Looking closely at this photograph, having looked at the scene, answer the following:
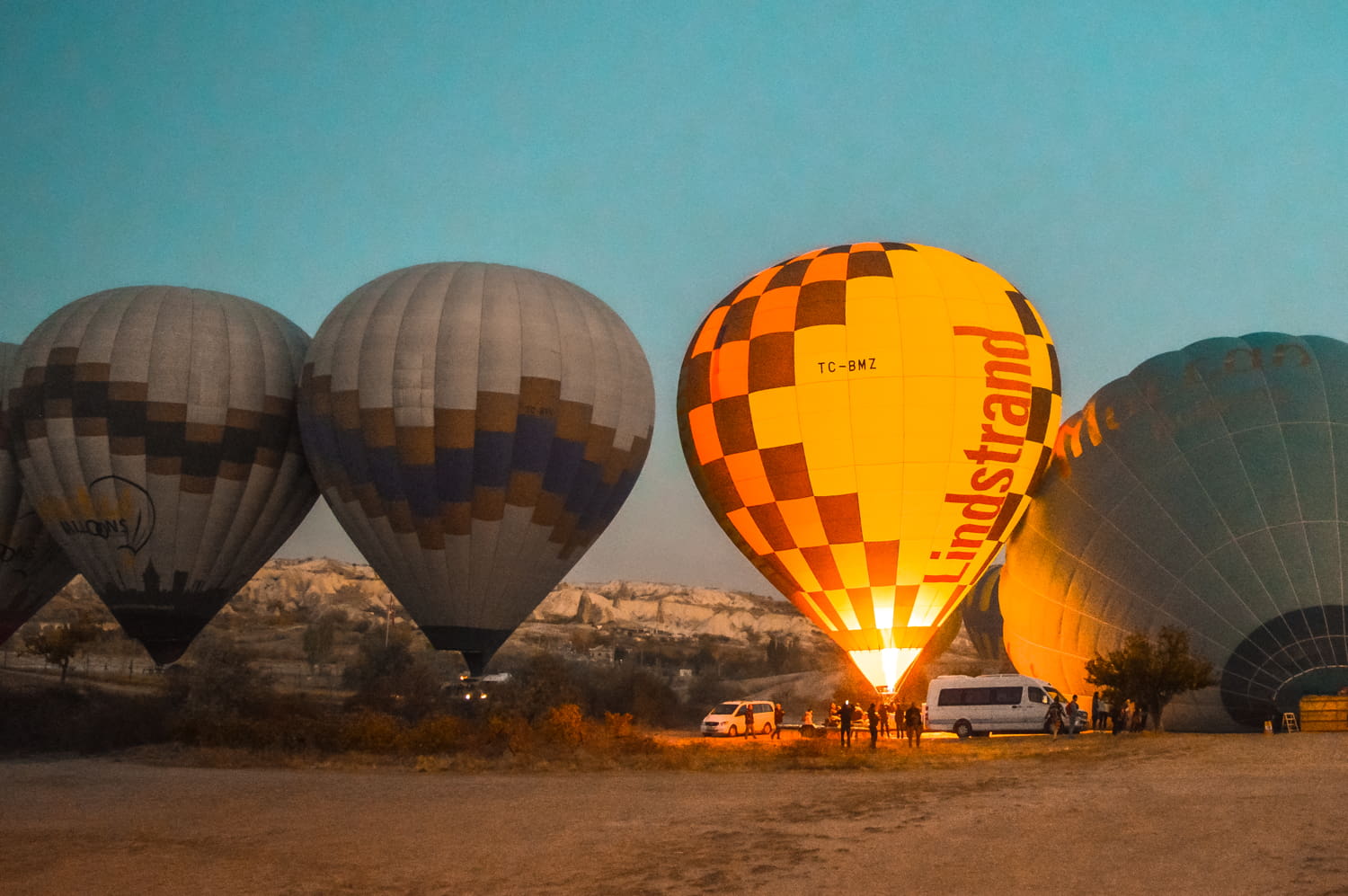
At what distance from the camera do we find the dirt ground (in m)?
8.06

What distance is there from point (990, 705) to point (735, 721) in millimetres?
5400

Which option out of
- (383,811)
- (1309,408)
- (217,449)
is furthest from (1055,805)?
(217,449)

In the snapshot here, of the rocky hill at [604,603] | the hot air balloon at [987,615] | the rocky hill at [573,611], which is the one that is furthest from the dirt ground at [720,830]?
the rocky hill at [604,603]

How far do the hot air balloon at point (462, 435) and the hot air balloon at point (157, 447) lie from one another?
5.75 feet

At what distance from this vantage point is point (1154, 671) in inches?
827

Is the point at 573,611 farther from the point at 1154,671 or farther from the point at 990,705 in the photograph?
the point at 1154,671

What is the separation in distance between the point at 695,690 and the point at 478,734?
28.4m

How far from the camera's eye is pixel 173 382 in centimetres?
2389

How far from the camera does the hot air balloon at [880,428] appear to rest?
21.0 meters

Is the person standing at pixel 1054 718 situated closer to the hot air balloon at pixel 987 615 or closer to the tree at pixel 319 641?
the hot air balloon at pixel 987 615

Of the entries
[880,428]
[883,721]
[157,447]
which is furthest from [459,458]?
[883,721]

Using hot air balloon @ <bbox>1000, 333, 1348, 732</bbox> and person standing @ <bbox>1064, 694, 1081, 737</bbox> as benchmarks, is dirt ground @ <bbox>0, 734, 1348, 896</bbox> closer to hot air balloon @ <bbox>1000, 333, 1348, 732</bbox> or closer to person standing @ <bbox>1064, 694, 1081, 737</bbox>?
hot air balloon @ <bbox>1000, 333, 1348, 732</bbox>

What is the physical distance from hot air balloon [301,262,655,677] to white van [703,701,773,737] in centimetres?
489

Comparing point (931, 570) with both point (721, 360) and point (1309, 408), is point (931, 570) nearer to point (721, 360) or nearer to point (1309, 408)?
point (721, 360)
